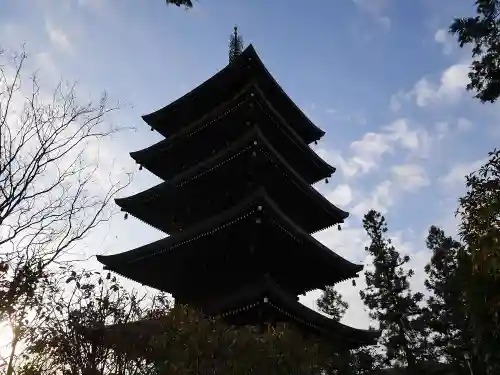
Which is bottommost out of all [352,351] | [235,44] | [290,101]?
[352,351]

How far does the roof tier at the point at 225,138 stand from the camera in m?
16.1

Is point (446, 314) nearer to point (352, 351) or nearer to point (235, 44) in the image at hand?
point (352, 351)

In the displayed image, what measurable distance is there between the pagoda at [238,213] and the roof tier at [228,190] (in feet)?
0.12

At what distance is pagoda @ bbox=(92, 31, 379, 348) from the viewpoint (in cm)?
1238

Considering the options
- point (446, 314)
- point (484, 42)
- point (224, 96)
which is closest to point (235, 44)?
point (224, 96)

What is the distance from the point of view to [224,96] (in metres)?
18.4

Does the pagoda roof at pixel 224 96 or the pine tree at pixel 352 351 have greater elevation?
the pagoda roof at pixel 224 96

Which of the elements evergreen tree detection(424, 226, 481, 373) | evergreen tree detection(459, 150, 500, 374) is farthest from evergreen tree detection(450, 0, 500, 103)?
evergreen tree detection(424, 226, 481, 373)

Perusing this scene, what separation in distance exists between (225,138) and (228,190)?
256cm

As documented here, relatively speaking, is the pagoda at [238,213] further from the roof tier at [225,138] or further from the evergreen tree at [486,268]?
the evergreen tree at [486,268]

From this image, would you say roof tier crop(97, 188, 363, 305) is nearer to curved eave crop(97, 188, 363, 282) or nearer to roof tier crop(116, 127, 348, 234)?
curved eave crop(97, 188, 363, 282)

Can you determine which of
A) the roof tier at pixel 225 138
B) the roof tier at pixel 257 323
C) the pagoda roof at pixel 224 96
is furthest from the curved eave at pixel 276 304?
the pagoda roof at pixel 224 96

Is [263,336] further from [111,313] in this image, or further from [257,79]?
[257,79]

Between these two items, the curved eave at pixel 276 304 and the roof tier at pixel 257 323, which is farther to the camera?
the curved eave at pixel 276 304
